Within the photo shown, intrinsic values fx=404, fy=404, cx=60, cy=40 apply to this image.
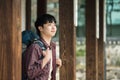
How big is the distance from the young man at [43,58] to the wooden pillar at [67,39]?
3.12 ft

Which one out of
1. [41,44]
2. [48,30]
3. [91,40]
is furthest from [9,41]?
[91,40]

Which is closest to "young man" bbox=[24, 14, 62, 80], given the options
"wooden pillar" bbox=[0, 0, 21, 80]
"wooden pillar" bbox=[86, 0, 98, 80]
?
"wooden pillar" bbox=[0, 0, 21, 80]

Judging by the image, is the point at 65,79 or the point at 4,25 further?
the point at 65,79

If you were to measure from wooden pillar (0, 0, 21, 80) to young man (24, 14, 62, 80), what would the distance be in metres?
0.39

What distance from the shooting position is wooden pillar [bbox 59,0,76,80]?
459 centimetres

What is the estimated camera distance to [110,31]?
12.5 metres

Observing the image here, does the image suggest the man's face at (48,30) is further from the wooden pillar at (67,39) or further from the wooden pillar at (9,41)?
the wooden pillar at (67,39)

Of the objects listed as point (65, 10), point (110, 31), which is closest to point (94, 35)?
point (65, 10)

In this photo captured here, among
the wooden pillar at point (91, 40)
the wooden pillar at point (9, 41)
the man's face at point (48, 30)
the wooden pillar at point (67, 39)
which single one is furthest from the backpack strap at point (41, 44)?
the wooden pillar at point (91, 40)

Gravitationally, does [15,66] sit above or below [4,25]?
below

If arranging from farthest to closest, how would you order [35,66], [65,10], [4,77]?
[65,10] < [35,66] < [4,77]

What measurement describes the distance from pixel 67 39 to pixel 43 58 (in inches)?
50.0

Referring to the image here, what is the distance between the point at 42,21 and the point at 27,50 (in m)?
0.36

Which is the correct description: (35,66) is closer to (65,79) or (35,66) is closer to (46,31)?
(46,31)
